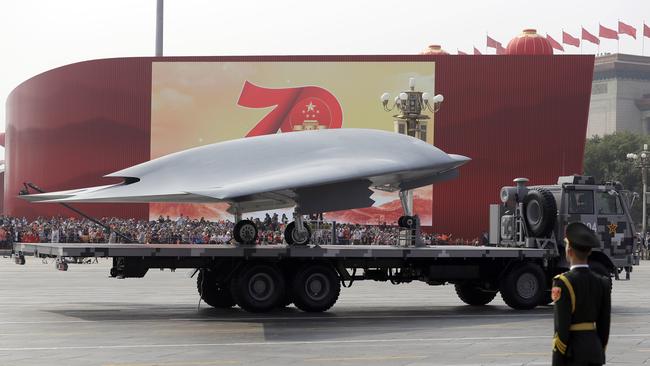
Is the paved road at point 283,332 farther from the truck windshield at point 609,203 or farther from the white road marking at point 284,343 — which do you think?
the truck windshield at point 609,203

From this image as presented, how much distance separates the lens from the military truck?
20.1 meters

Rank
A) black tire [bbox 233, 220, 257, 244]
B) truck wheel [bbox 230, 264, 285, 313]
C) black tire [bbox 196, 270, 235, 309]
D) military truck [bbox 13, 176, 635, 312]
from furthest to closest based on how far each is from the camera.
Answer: black tire [bbox 196, 270, 235, 309], black tire [bbox 233, 220, 257, 244], truck wheel [bbox 230, 264, 285, 313], military truck [bbox 13, 176, 635, 312]

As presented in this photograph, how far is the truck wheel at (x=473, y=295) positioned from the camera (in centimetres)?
2378

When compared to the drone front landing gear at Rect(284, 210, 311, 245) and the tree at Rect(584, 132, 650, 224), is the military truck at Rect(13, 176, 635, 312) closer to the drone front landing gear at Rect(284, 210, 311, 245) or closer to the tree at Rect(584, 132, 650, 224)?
the drone front landing gear at Rect(284, 210, 311, 245)

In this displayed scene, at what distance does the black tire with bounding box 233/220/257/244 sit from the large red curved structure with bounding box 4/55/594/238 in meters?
40.9

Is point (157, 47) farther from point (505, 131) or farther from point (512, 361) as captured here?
point (512, 361)

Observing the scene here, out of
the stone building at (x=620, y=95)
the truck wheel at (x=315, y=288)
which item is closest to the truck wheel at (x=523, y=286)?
the truck wheel at (x=315, y=288)

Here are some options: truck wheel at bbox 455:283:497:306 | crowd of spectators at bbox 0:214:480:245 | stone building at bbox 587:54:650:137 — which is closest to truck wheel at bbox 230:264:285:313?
truck wheel at bbox 455:283:497:306

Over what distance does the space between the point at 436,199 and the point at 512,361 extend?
48.5m

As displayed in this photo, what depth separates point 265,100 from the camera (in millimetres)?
63844

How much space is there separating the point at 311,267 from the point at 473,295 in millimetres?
4977

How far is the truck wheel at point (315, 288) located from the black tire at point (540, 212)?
480 cm

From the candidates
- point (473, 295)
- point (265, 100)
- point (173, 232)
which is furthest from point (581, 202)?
point (265, 100)

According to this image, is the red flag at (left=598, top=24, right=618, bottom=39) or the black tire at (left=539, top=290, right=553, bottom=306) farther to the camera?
the red flag at (left=598, top=24, right=618, bottom=39)
